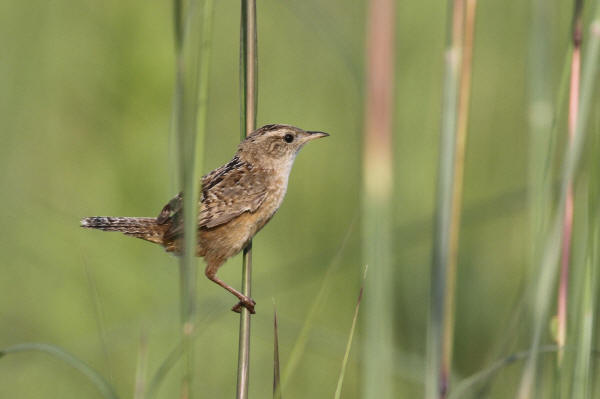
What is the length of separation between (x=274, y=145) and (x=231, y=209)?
384 mm

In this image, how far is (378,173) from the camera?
54.7 inches

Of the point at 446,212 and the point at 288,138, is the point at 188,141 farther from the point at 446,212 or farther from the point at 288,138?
the point at 288,138

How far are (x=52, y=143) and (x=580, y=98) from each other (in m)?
4.02

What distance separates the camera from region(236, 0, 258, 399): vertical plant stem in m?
2.08

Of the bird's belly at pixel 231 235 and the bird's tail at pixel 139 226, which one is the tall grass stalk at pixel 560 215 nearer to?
the bird's belly at pixel 231 235

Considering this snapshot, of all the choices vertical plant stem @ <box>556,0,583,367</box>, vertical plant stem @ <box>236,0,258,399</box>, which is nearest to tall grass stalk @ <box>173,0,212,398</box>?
vertical plant stem @ <box>236,0,258,399</box>

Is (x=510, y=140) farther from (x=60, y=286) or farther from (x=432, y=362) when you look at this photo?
(x=432, y=362)

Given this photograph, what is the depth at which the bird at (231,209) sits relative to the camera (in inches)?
120

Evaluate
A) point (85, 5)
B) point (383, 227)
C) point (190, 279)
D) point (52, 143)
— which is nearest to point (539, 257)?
point (383, 227)

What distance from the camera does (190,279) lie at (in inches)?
65.8

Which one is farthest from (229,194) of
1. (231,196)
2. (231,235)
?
(231,235)

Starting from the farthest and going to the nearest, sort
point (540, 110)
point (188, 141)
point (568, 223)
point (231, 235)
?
point (231, 235) → point (568, 223) → point (540, 110) → point (188, 141)

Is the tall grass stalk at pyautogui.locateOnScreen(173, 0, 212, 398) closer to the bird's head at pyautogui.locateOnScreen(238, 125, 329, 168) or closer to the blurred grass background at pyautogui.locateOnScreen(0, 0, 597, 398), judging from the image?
the bird's head at pyautogui.locateOnScreen(238, 125, 329, 168)

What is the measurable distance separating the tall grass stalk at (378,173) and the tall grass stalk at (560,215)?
0.52m
